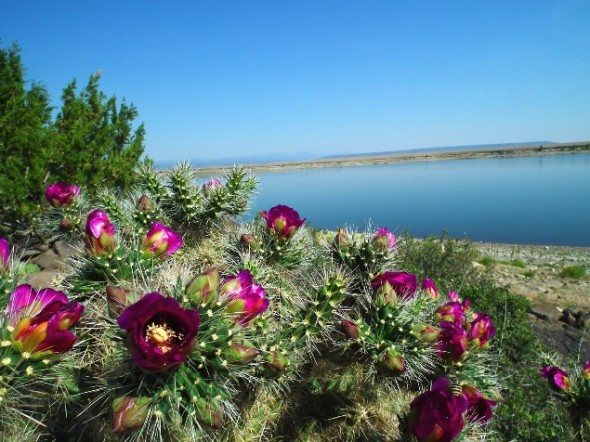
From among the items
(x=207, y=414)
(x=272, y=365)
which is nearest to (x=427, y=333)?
(x=272, y=365)

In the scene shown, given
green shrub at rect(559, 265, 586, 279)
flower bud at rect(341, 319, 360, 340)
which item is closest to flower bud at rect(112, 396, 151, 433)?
flower bud at rect(341, 319, 360, 340)

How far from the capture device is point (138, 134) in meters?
9.08

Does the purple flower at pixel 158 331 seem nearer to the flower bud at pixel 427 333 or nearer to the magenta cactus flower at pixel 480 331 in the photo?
the flower bud at pixel 427 333

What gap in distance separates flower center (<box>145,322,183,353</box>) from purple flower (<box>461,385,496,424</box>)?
1496mm

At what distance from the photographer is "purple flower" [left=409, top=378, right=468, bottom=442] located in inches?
63.1

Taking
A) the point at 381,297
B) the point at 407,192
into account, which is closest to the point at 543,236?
the point at 407,192

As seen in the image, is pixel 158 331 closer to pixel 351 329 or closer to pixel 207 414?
pixel 207 414

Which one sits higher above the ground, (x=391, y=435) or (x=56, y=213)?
Answer: (x=56, y=213)

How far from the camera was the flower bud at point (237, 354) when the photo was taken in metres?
1.49

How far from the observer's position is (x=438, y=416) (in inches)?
63.4

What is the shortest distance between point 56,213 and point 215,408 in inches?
106

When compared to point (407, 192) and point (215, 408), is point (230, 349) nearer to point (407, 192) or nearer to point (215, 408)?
point (215, 408)

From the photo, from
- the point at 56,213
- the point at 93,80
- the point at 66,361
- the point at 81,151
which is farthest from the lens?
the point at 93,80

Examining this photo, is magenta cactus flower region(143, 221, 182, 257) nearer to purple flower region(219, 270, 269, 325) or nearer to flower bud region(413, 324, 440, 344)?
purple flower region(219, 270, 269, 325)
